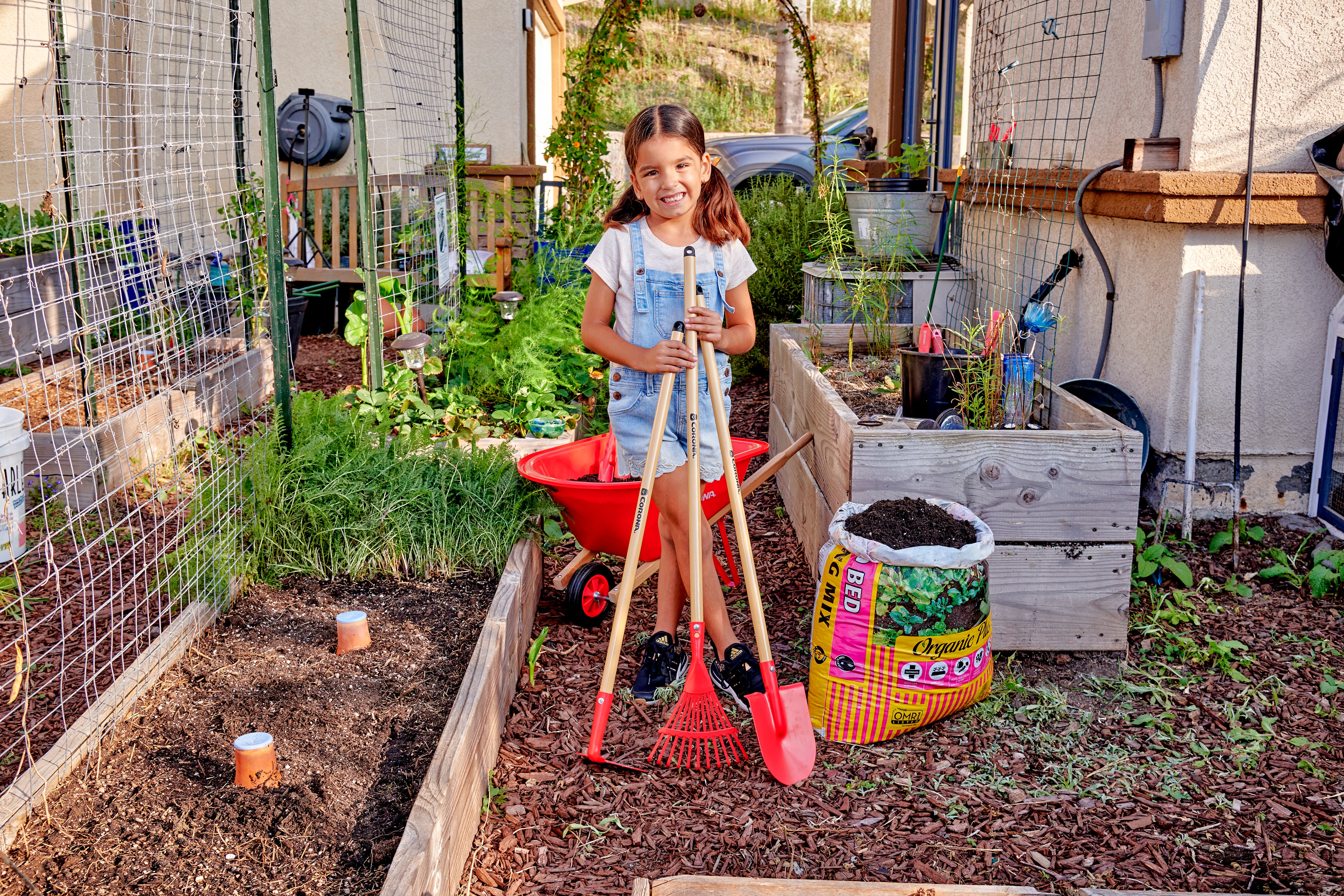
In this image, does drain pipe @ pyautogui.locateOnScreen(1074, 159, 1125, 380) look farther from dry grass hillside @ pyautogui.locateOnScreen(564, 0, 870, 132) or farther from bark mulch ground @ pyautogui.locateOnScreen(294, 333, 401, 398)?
dry grass hillside @ pyautogui.locateOnScreen(564, 0, 870, 132)

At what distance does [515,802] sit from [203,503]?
1299mm

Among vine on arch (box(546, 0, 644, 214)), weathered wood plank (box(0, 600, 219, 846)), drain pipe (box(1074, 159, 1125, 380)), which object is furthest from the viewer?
vine on arch (box(546, 0, 644, 214))

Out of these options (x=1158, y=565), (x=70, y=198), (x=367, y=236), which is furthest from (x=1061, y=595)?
(x=70, y=198)

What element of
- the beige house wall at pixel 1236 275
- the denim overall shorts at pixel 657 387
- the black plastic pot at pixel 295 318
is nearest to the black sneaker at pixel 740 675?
the denim overall shorts at pixel 657 387

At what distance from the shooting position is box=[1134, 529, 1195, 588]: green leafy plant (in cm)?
337

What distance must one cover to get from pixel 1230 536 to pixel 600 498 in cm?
217

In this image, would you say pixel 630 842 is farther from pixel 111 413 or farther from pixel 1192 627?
pixel 111 413

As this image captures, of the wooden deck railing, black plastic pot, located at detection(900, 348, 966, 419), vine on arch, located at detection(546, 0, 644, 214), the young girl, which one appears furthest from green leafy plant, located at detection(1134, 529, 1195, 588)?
vine on arch, located at detection(546, 0, 644, 214)

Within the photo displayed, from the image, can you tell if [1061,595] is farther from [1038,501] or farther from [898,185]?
[898,185]

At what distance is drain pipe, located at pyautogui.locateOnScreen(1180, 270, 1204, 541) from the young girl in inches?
66.2

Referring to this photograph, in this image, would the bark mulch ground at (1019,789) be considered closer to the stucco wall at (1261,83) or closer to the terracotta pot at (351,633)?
the terracotta pot at (351,633)

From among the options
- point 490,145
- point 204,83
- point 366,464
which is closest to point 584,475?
point 366,464

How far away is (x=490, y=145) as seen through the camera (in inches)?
368

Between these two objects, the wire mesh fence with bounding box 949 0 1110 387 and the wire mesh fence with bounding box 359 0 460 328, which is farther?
the wire mesh fence with bounding box 359 0 460 328
